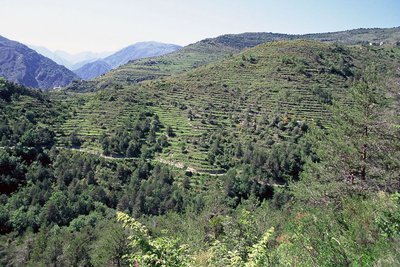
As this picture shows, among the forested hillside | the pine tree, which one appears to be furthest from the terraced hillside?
the pine tree

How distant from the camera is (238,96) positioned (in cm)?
9606

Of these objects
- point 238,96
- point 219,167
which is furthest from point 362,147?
point 238,96

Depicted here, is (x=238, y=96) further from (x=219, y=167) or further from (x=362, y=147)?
(x=362, y=147)

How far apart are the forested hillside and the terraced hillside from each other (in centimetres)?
44

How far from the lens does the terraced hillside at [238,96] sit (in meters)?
77.2

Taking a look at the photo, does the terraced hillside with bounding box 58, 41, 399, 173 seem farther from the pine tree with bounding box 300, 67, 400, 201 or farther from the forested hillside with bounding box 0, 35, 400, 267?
the pine tree with bounding box 300, 67, 400, 201

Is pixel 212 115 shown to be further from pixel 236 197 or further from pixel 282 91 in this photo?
pixel 236 197

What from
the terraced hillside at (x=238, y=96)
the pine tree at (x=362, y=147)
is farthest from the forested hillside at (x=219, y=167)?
the terraced hillside at (x=238, y=96)

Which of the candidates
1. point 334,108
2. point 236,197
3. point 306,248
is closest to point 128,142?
point 236,197

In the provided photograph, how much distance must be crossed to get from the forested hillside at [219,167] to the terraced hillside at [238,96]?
442 mm

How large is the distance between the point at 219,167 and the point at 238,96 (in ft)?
113

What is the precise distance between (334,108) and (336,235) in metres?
18.7

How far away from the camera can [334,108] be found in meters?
26.3

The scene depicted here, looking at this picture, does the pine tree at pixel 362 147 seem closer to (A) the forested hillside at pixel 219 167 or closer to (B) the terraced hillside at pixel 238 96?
(A) the forested hillside at pixel 219 167
